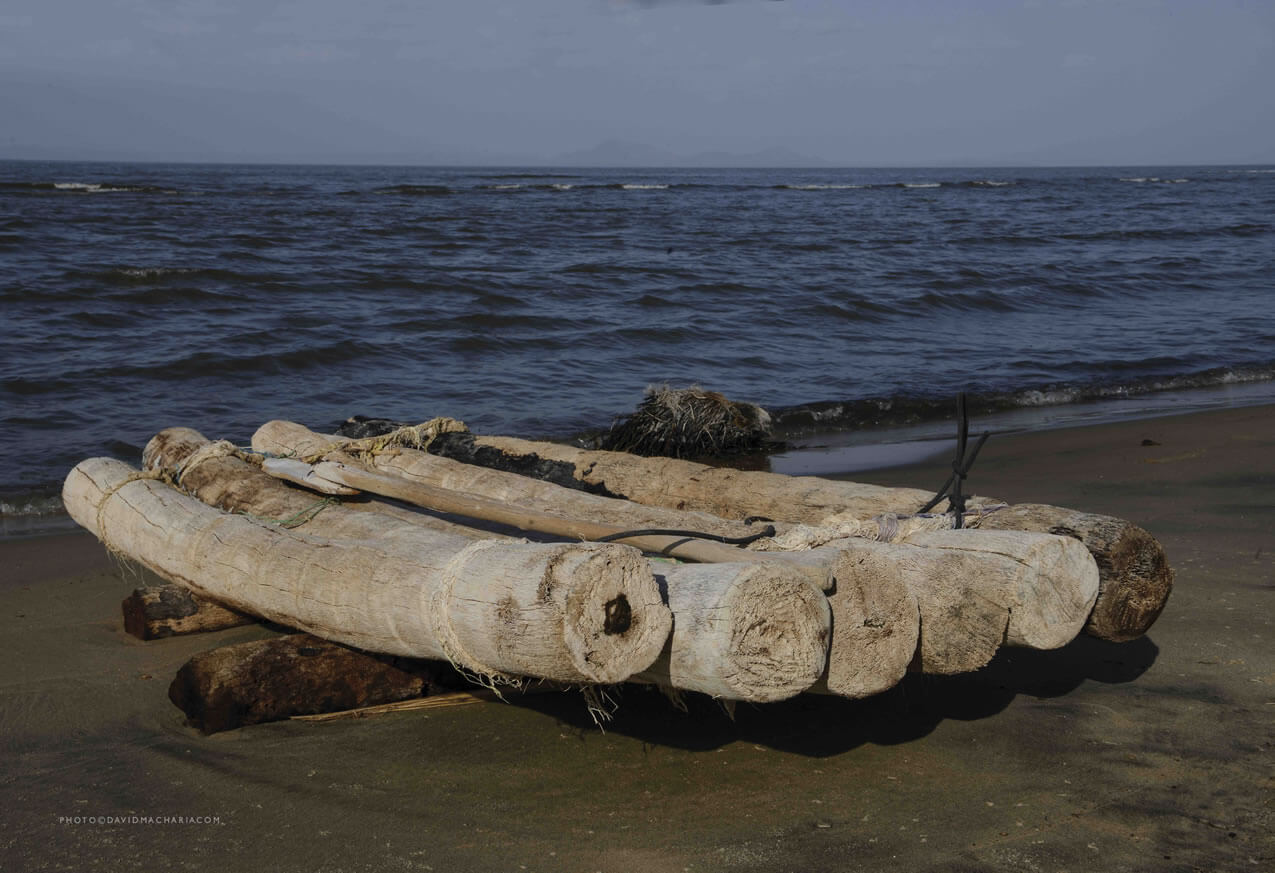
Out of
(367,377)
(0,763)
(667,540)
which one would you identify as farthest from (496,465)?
(367,377)

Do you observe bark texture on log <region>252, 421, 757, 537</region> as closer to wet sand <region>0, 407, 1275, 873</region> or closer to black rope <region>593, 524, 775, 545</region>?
black rope <region>593, 524, 775, 545</region>

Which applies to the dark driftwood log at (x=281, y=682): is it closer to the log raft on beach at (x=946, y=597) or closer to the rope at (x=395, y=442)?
the log raft on beach at (x=946, y=597)

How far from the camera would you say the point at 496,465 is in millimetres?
5910

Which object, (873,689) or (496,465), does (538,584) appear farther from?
(496,465)

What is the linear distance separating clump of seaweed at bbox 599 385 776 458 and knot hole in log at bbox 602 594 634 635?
17.2ft

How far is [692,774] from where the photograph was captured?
3396 millimetres

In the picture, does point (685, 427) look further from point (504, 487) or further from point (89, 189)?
point (89, 189)

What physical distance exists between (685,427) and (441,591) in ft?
17.3

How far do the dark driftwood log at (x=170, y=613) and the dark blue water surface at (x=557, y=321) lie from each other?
10.1 ft

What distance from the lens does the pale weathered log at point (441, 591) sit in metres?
2.78

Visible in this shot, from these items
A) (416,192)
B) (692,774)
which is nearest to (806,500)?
(692,774)

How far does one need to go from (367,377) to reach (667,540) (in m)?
7.89

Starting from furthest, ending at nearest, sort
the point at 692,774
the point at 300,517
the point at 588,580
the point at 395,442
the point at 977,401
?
1. the point at 977,401
2. the point at 395,442
3. the point at 300,517
4. the point at 692,774
5. the point at 588,580

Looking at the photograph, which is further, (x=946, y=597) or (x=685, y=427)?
(x=685, y=427)
